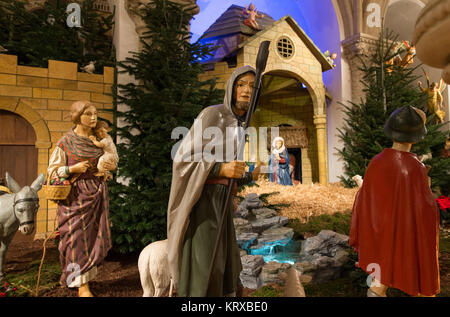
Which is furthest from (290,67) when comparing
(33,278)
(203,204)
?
(33,278)

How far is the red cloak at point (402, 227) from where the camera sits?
1831mm

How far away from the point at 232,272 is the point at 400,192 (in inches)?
53.6

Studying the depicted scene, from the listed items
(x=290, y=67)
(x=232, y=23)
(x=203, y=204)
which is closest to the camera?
(x=203, y=204)

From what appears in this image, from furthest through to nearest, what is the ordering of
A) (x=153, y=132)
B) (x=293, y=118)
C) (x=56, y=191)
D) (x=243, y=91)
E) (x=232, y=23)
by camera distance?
(x=293, y=118) → (x=232, y=23) → (x=153, y=132) → (x=56, y=191) → (x=243, y=91)

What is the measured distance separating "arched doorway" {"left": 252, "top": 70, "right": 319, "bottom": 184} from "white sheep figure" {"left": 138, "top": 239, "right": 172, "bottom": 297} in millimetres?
8438

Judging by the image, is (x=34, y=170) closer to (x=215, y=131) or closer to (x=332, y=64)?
(x=215, y=131)

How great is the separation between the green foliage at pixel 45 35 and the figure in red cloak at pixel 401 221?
191 inches

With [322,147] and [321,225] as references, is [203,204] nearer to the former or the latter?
[321,225]

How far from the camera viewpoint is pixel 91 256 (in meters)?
2.31

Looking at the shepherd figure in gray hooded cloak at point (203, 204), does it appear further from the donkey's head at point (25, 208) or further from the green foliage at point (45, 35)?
the green foliage at point (45, 35)

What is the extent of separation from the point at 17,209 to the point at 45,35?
12.6 ft

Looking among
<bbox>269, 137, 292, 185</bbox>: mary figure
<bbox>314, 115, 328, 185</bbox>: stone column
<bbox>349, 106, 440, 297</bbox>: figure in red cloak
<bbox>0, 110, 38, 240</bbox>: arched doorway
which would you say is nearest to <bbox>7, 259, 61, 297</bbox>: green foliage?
<bbox>0, 110, 38, 240</bbox>: arched doorway

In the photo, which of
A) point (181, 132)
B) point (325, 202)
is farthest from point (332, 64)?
point (181, 132)

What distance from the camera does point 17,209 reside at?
2.36 m
